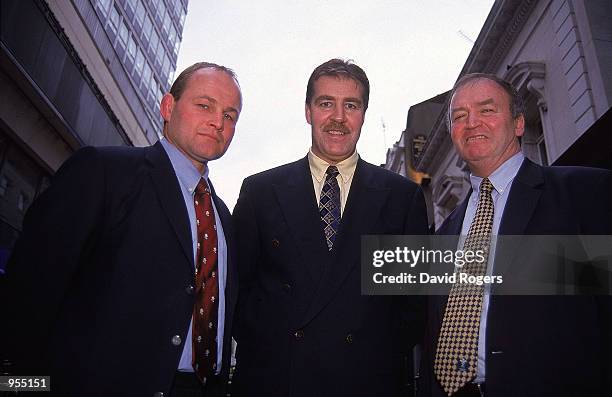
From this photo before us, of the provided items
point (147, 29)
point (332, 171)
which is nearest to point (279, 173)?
point (332, 171)

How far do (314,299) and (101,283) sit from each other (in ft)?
4.47

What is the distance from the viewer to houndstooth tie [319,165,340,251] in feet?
10.1

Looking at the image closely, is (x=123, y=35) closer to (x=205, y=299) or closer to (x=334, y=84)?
(x=334, y=84)

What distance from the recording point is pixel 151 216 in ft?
8.33

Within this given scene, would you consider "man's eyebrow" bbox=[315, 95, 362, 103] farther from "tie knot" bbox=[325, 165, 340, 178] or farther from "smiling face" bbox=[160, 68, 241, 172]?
"smiling face" bbox=[160, 68, 241, 172]

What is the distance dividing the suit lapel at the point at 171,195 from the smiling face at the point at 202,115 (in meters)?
0.33

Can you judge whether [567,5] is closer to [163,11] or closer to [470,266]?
[470,266]

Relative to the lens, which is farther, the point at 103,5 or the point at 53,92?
the point at 103,5

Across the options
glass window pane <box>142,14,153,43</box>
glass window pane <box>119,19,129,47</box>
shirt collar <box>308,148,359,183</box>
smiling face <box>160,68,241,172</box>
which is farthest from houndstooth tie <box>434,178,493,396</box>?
glass window pane <box>142,14,153,43</box>

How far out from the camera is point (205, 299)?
8.64 ft

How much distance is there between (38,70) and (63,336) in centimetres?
1248

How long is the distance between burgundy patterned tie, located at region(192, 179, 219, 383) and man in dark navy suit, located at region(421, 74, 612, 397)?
163 centimetres

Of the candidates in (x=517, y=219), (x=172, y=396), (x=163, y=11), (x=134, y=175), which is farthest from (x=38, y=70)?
(x=163, y=11)

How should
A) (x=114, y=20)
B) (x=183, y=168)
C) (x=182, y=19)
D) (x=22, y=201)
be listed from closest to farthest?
(x=183, y=168), (x=22, y=201), (x=114, y=20), (x=182, y=19)
